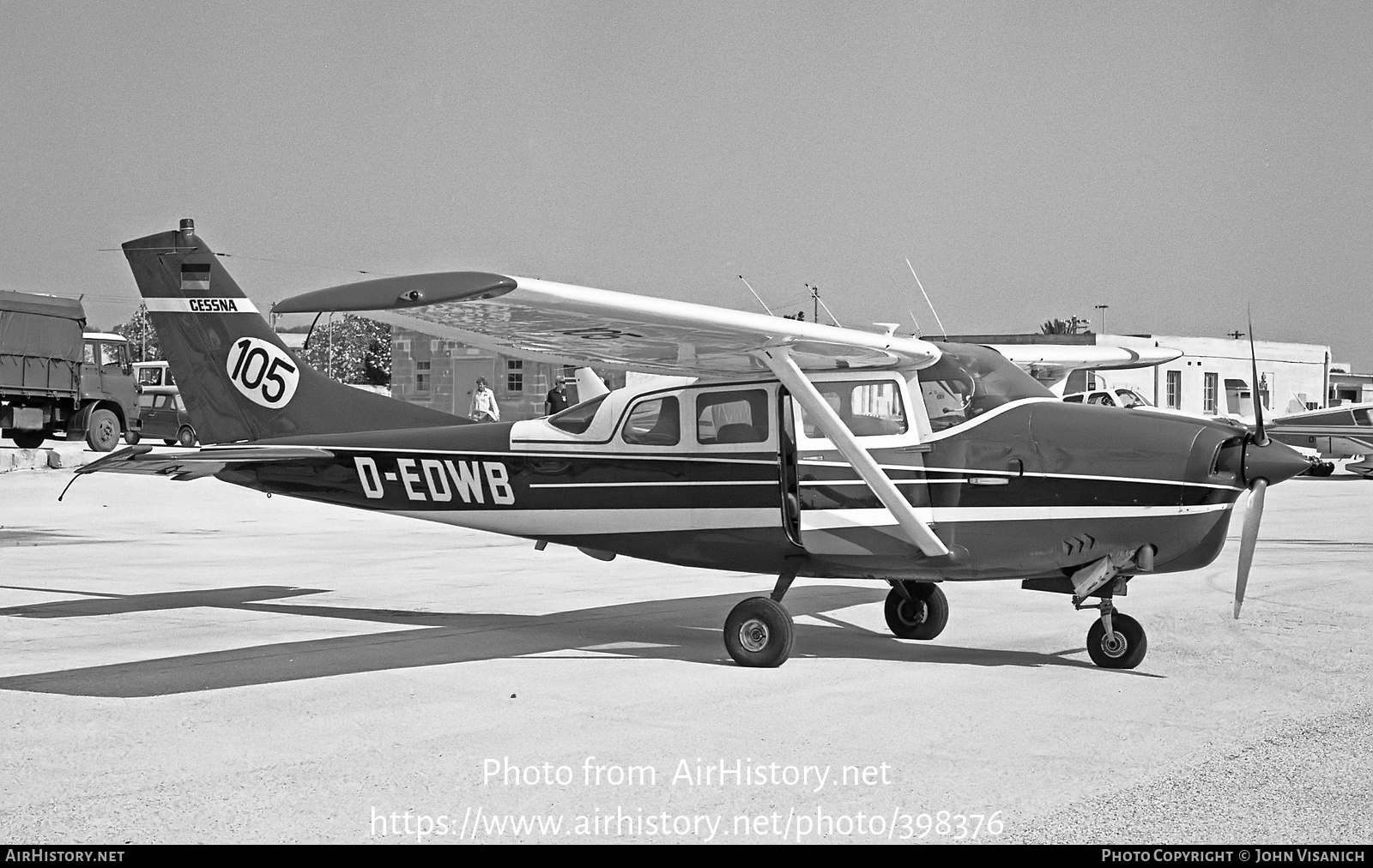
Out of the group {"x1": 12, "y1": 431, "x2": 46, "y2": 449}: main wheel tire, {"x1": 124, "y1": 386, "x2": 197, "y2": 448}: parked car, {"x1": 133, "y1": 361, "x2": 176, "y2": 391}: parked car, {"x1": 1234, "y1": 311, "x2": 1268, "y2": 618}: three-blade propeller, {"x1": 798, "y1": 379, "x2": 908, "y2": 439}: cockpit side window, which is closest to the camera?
{"x1": 1234, "y1": 311, "x2": 1268, "y2": 618}: three-blade propeller

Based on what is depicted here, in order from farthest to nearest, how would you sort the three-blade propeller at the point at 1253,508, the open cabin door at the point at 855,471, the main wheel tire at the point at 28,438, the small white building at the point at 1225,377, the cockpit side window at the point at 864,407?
Result: the small white building at the point at 1225,377 → the main wheel tire at the point at 28,438 → the cockpit side window at the point at 864,407 → the open cabin door at the point at 855,471 → the three-blade propeller at the point at 1253,508

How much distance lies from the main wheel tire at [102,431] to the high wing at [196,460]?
21978 mm

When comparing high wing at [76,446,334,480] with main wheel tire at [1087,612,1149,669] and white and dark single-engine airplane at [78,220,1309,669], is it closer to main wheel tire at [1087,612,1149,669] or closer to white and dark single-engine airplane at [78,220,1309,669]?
white and dark single-engine airplane at [78,220,1309,669]

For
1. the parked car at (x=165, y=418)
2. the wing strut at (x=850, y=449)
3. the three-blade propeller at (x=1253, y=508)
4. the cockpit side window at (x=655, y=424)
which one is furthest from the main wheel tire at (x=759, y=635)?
the parked car at (x=165, y=418)

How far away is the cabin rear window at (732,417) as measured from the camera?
9.05m

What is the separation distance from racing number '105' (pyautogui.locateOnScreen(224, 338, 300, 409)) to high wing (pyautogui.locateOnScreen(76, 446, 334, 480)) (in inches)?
27.4

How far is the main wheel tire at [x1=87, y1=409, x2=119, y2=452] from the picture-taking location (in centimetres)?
2988

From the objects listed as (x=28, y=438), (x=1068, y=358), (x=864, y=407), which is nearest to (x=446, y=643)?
(x=864, y=407)

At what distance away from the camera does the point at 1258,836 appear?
4793 millimetres

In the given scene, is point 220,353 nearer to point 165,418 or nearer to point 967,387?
point 967,387

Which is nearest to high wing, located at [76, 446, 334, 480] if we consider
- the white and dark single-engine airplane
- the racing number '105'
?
the white and dark single-engine airplane

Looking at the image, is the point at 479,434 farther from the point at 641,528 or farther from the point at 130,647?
the point at 130,647

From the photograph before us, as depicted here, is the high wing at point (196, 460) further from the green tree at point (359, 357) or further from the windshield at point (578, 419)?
the green tree at point (359, 357)
